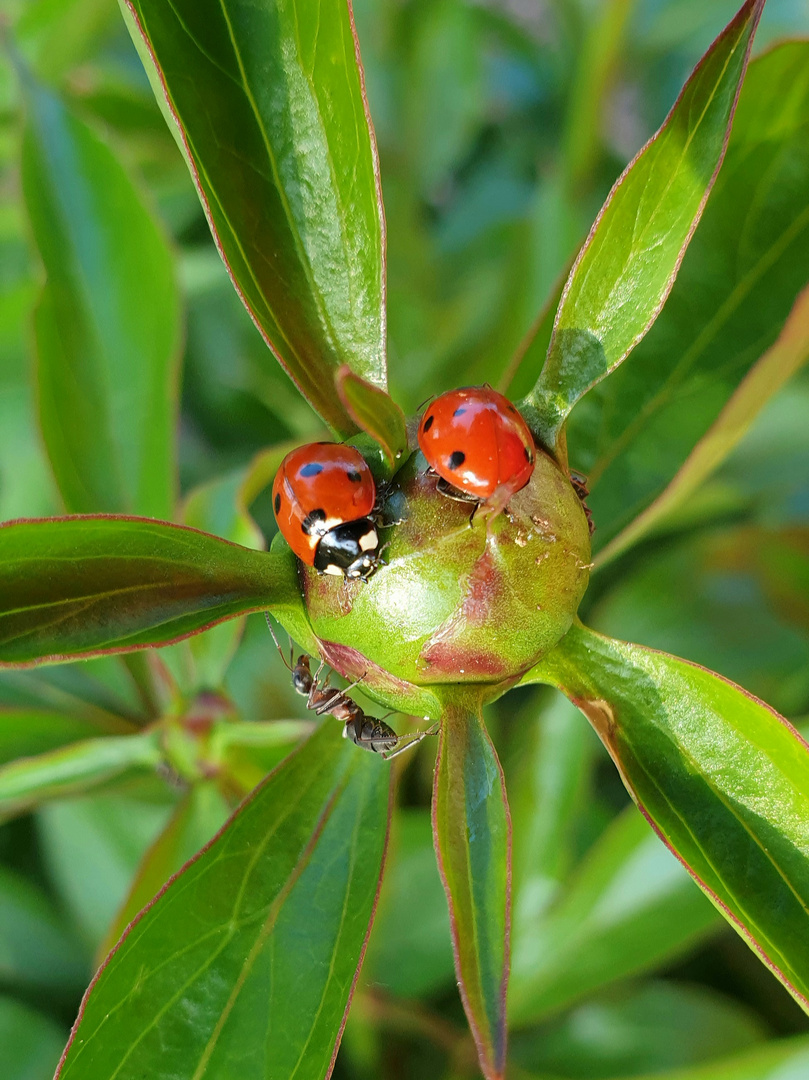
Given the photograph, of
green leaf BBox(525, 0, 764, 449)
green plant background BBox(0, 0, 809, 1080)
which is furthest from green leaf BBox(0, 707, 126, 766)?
green leaf BBox(525, 0, 764, 449)

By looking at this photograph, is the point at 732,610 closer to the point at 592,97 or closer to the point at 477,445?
the point at 592,97

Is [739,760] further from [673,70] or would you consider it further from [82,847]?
[673,70]

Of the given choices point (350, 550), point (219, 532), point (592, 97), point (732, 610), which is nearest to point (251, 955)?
point (350, 550)

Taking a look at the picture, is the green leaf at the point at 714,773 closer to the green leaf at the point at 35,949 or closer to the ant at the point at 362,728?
the ant at the point at 362,728

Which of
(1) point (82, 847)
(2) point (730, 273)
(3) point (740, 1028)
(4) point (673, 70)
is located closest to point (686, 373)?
(2) point (730, 273)

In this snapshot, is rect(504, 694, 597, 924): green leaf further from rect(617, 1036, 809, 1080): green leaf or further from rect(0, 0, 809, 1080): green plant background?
rect(617, 1036, 809, 1080): green leaf
